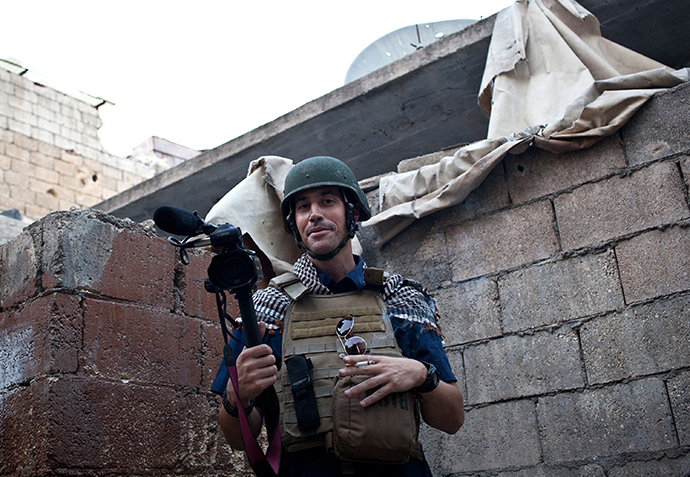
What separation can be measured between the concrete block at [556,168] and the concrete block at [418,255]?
553 millimetres

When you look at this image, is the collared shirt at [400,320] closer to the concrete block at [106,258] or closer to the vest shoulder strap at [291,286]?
the vest shoulder strap at [291,286]

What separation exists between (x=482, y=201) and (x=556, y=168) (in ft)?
1.54

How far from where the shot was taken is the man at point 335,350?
6.35 feet

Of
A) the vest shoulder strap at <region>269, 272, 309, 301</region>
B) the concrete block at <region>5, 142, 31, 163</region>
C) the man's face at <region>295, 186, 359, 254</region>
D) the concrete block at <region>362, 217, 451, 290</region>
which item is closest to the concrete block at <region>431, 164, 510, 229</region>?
the concrete block at <region>362, 217, 451, 290</region>

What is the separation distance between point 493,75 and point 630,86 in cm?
90

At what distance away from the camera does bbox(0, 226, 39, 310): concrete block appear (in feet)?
9.19

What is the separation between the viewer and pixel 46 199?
13.1 metres

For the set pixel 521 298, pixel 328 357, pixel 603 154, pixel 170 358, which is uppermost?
pixel 603 154

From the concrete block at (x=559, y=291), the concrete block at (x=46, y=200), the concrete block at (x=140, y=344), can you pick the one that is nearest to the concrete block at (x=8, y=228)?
the concrete block at (x=46, y=200)

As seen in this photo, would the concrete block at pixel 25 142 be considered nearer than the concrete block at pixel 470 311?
No

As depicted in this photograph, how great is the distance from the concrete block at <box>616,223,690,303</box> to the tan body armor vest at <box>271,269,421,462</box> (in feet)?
5.50

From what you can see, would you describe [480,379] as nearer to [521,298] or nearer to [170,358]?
[521,298]

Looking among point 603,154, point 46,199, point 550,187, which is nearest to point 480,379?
point 550,187

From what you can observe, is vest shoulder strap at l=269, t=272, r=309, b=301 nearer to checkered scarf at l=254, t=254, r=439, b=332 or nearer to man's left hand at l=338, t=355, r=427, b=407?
checkered scarf at l=254, t=254, r=439, b=332
